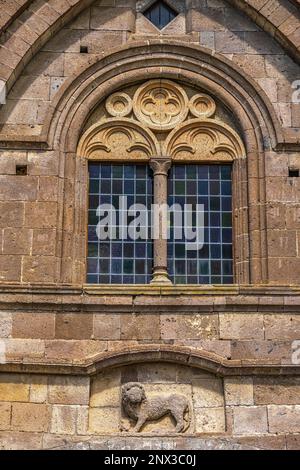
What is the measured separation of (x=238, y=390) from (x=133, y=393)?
1.56 meters

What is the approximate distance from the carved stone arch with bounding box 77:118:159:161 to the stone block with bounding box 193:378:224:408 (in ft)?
18.1

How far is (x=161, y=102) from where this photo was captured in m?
21.6

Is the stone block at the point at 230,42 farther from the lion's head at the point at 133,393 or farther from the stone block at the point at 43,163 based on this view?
the lion's head at the point at 133,393

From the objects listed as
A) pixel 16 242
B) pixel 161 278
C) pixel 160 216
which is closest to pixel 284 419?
pixel 161 278

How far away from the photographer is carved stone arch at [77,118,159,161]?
21250mm

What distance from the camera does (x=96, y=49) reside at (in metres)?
21.5

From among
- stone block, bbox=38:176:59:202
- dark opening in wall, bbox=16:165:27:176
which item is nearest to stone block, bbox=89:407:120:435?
stone block, bbox=38:176:59:202

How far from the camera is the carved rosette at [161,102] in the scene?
21500mm

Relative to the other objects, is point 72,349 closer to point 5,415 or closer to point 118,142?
point 5,415

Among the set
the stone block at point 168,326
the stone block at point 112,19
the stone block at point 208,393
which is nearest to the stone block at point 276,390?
the stone block at point 208,393

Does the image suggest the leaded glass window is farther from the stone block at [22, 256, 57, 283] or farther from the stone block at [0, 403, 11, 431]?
the stone block at [0, 403, 11, 431]
